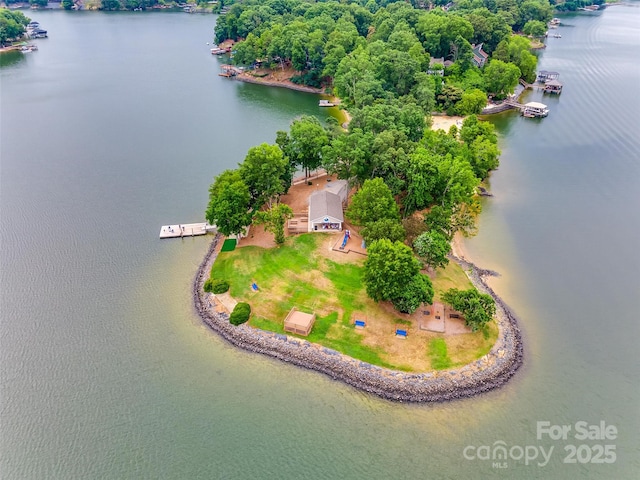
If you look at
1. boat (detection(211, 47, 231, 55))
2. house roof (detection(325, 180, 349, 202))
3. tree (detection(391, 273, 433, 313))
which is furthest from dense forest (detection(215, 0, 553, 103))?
tree (detection(391, 273, 433, 313))

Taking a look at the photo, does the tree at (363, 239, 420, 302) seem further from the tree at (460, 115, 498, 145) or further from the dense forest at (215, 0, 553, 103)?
the dense forest at (215, 0, 553, 103)

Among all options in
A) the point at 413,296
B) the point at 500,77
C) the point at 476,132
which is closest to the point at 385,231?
the point at 413,296

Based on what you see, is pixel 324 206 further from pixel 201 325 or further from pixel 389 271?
pixel 201 325

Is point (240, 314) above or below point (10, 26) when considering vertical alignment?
below

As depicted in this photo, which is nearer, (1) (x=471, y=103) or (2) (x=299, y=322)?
(2) (x=299, y=322)

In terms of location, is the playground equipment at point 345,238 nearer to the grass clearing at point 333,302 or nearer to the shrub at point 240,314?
the grass clearing at point 333,302

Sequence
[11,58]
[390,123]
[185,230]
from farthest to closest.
Result: [11,58]
[390,123]
[185,230]

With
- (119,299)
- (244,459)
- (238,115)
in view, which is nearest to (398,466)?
(244,459)

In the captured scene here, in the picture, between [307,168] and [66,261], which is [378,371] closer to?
[307,168]
